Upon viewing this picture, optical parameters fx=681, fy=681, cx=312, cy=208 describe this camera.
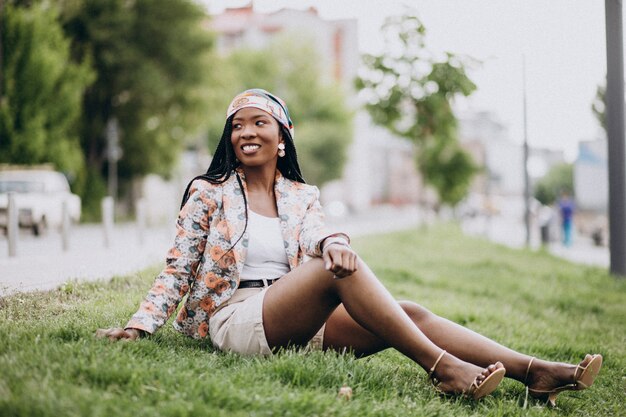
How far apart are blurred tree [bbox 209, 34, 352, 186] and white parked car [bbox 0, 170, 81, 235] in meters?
32.0

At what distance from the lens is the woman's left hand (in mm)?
3215

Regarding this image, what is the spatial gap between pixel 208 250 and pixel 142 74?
81.0ft

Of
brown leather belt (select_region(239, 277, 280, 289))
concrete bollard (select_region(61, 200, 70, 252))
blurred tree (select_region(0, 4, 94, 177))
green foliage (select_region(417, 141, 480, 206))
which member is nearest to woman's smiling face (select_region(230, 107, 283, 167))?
brown leather belt (select_region(239, 277, 280, 289))

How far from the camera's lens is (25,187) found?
57.1 ft

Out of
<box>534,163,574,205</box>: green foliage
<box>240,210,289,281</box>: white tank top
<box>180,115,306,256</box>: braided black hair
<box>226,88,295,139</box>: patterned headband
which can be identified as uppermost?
<box>226,88,295,139</box>: patterned headband

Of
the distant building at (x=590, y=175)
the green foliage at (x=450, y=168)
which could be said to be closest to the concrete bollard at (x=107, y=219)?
the green foliage at (x=450, y=168)

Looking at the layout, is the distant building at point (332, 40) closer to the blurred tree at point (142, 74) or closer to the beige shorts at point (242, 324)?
the blurred tree at point (142, 74)

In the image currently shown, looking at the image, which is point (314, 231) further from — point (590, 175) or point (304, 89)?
point (304, 89)

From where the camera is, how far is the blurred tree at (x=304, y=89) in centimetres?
5028

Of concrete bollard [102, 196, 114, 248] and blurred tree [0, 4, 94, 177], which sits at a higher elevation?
blurred tree [0, 4, 94, 177]

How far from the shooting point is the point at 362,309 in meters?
3.35

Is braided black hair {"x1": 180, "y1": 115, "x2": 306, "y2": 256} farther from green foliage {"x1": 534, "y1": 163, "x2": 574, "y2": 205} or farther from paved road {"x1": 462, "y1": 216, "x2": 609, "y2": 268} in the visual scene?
green foliage {"x1": 534, "y1": 163, "x2": 574, "y2": 205}

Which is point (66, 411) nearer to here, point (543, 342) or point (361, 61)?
point (543, 342)

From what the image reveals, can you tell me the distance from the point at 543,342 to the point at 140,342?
140 inches
